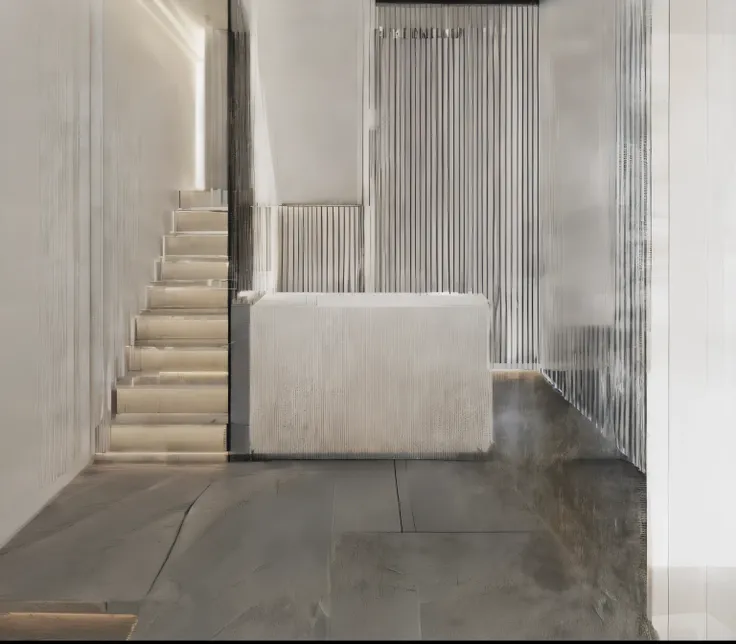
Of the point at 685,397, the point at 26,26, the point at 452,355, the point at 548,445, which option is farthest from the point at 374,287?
the point at 26,26

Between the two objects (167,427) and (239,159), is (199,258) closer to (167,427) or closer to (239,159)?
(239,159)

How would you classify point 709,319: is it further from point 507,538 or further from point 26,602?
point 26,602

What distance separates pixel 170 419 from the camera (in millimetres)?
1897

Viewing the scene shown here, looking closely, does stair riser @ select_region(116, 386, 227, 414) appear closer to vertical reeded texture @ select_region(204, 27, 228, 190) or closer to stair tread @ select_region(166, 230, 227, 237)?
stair tread @ select_region(166, 230, 227, 237)

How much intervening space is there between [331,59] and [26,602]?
59.0 inches

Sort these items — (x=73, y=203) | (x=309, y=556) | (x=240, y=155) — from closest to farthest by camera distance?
(x=309, y=556), (x=73, y=203), (x=240, y=155)

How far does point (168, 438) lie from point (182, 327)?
316 millimetres

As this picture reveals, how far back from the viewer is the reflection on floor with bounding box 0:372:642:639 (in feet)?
4.01

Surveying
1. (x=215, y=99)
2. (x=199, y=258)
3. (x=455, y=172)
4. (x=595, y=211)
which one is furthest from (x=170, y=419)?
(x=595, y=211)

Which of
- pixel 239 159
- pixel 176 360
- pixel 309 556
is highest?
pixel 239 159

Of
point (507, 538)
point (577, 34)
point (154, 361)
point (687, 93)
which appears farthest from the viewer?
point (154, 361)

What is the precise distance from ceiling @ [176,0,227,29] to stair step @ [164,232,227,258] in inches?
23.1

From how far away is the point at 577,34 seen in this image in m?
1.79

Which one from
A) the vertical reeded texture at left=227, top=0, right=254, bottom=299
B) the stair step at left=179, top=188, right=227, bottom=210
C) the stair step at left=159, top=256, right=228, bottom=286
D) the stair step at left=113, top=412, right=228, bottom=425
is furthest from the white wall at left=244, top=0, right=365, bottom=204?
the stair step at left=113, top=412, right=228, bottom=425
